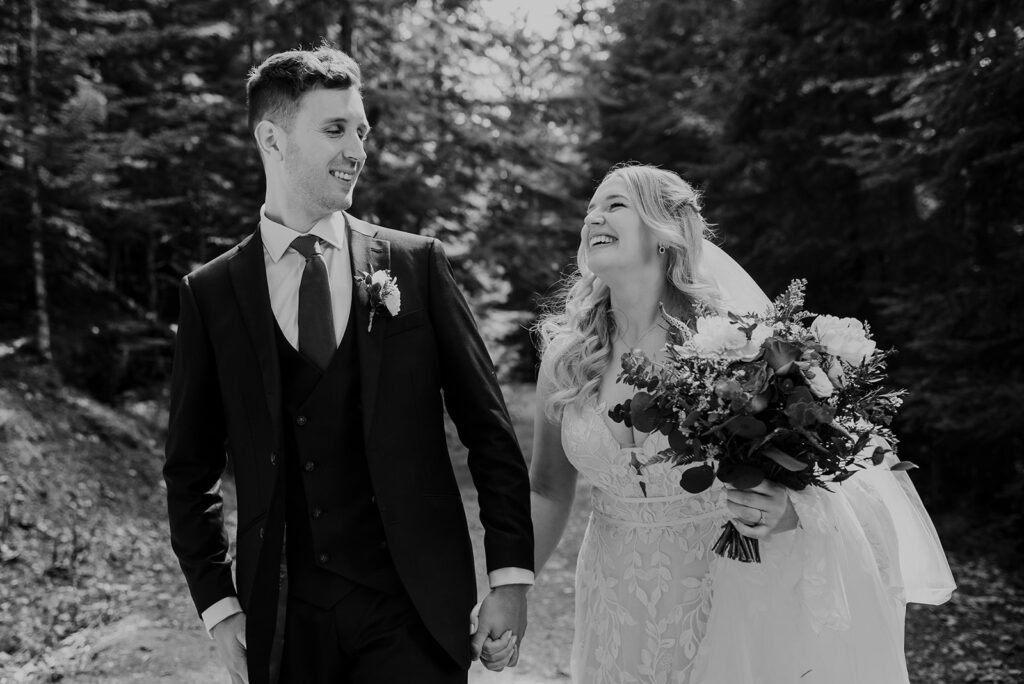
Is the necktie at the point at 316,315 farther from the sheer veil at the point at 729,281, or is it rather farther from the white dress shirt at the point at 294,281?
the sheer veil at the point at 729,281

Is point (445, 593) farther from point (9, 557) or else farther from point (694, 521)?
point (9, 557)

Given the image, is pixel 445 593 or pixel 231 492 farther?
pixel 231 492

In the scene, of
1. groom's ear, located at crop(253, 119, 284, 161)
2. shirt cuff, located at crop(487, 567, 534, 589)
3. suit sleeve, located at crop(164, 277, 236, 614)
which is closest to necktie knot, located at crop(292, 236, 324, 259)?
groom's ear, located at crop(253, 119, 284, 161)

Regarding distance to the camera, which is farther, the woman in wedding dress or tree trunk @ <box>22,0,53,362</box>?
tree trunk @ <box>22,0,53,362</box>

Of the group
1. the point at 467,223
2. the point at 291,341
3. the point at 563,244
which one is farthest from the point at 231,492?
the point at 291,341

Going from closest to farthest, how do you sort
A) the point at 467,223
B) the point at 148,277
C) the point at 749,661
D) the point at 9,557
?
1. the point at 749,661
2. the point at 9,557
3. the point at 148,277
4. the point at 467,223

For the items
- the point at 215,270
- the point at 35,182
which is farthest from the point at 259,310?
the point at 35,182

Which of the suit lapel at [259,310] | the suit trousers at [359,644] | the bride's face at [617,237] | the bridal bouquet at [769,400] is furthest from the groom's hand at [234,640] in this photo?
the bride's face at [617,237]

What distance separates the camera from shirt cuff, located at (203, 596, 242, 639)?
2824mm

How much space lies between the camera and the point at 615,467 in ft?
11.1

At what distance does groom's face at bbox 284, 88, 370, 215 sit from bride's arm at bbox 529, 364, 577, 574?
4.08ft

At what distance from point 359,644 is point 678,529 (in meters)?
1.25

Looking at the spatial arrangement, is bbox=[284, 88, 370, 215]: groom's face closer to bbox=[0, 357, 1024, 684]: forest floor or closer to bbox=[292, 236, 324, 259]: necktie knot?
A: bbox=[292, 236, 324, 259]: necktie knot

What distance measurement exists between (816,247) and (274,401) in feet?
30.7
